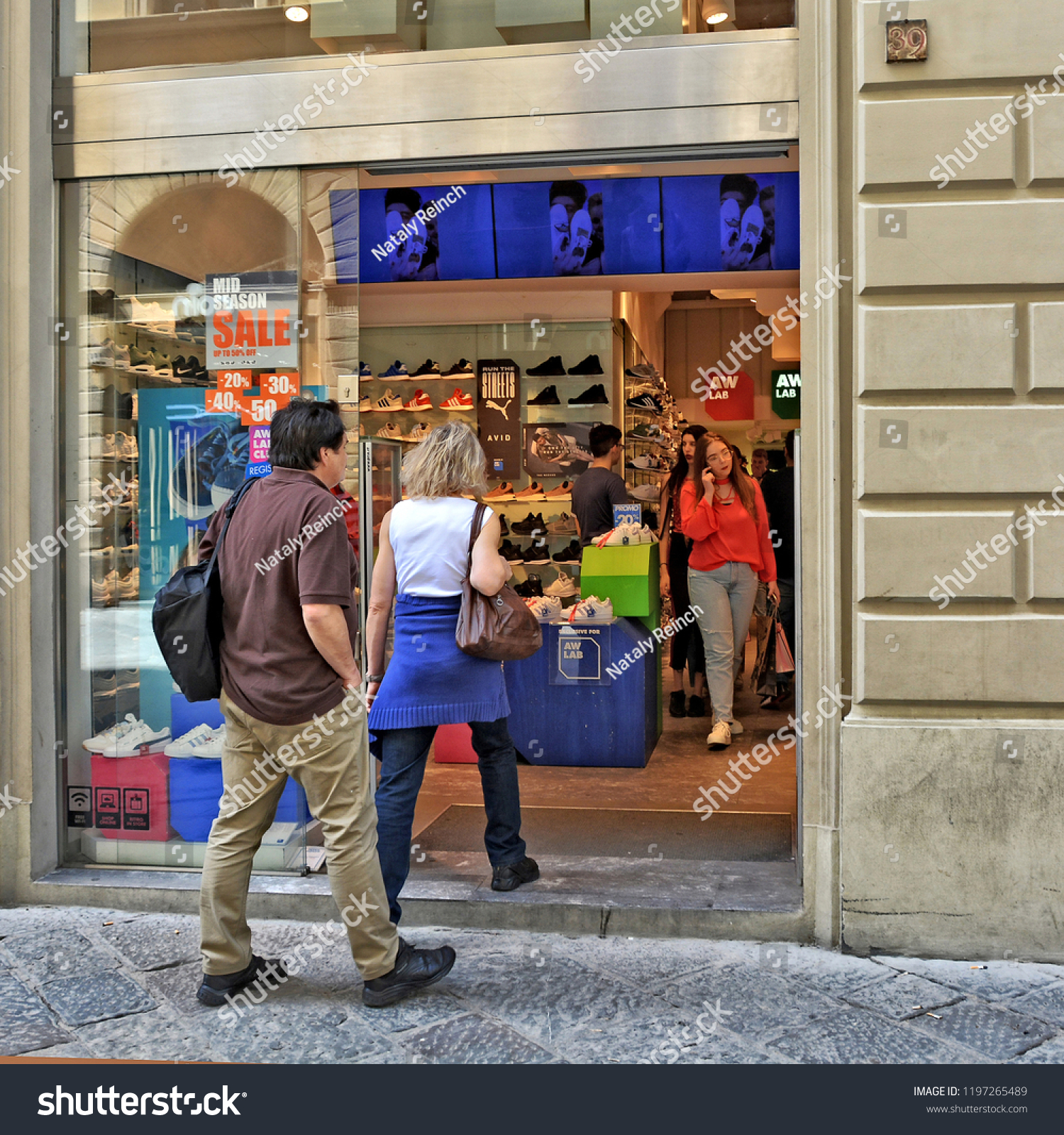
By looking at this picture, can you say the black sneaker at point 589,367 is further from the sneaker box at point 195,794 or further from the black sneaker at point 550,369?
the sneaker box at point 195,794

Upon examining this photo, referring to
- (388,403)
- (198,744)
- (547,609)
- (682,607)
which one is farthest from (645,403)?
(198,744)

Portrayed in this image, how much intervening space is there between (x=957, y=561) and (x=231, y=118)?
368 cm

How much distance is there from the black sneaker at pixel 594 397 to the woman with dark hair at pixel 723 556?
431 cm

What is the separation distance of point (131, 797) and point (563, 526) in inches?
275

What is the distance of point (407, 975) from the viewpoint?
383 cm

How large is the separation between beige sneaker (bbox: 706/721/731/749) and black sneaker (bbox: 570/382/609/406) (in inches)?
200

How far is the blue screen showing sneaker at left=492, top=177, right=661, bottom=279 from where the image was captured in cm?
719

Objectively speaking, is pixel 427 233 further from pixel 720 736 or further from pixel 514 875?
pixel 514 875

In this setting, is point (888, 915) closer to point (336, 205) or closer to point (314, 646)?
point (314, 646)

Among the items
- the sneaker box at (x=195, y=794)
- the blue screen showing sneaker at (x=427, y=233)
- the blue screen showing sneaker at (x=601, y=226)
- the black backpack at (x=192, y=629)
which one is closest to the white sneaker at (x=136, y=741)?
the sneaker box at (x=195, y=794)

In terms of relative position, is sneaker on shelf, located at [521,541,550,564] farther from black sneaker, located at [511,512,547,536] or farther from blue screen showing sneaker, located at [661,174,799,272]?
blue screen showing sneaker, located at [661,174,799,272]

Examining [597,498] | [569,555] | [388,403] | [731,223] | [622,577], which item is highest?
[731,223]

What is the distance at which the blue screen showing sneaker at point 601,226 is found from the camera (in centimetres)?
719

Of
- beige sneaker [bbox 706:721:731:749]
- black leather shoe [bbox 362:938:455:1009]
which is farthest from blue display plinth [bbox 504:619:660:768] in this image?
black leather shoe [bbox 362:938:455:1009]
